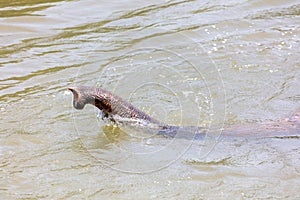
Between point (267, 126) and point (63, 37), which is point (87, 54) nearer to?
point (63, 37)

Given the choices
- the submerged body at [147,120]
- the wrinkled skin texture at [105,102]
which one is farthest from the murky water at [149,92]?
the wrinkled skin texture at [105,102]

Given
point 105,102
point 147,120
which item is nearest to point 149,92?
point 147,120

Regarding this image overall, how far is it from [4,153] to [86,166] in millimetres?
624

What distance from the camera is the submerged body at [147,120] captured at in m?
4.23

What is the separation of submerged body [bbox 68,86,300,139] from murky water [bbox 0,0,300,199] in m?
0.09

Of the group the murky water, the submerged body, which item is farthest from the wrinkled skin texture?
the murky water

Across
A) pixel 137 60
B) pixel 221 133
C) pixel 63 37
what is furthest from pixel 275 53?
pixel 63 37

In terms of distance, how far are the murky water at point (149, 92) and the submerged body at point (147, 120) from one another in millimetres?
92

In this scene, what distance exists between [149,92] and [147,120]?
0.83m

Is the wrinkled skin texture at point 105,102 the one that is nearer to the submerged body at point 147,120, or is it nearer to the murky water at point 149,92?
the submerged body at point 147,120

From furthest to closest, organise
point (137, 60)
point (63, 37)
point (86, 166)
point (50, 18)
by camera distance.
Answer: point (50, 18), point (63, 37), point (137, 60), point (86, 166)

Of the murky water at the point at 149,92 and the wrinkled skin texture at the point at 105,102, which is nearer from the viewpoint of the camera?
the murky water at the point at 149,92

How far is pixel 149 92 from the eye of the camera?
17.5 ft

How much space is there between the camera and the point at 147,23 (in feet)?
22.8
